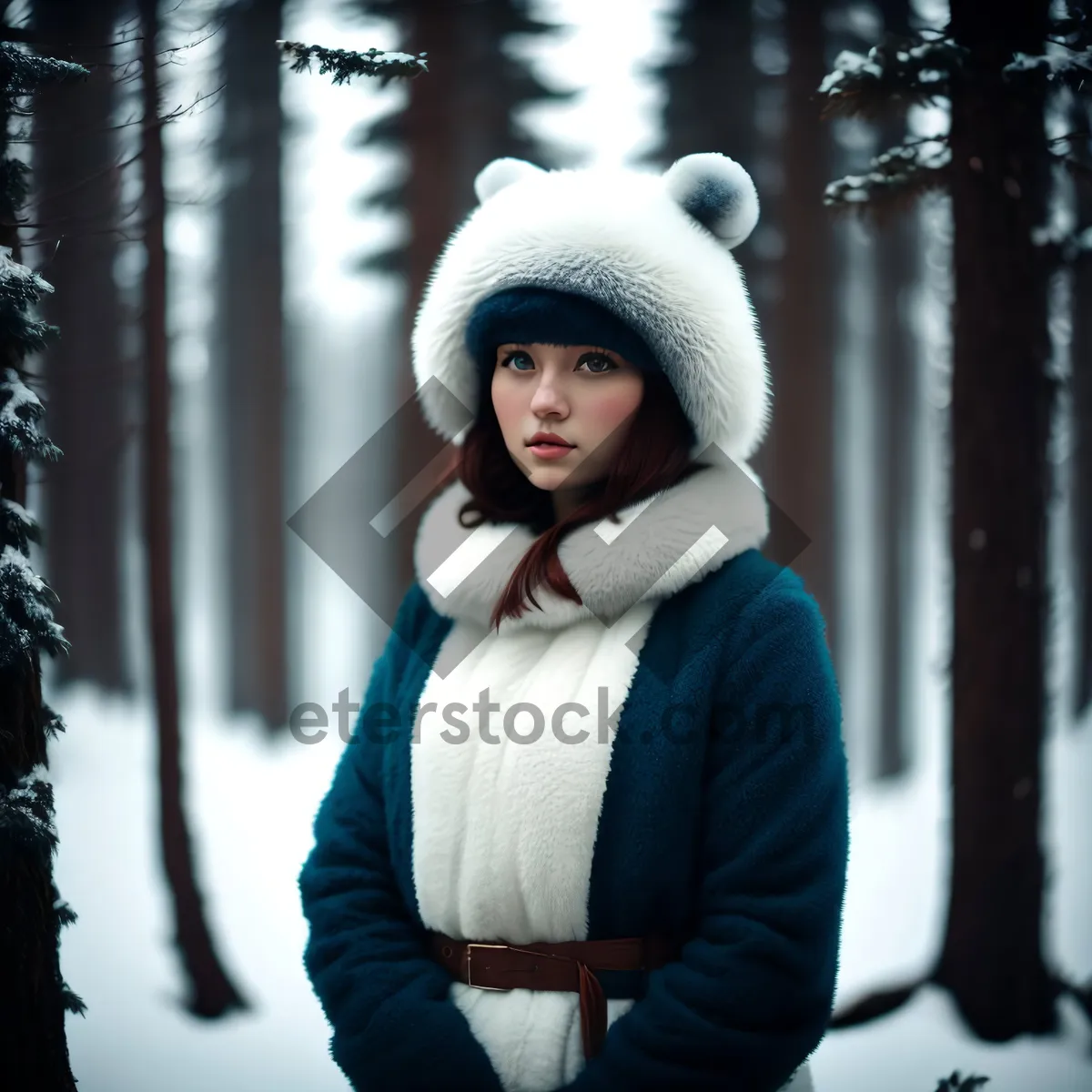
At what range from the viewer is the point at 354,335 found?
9.57 meters

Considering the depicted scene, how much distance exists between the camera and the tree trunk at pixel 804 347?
5.91m

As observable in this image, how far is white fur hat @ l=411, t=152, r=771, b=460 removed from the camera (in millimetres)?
1684

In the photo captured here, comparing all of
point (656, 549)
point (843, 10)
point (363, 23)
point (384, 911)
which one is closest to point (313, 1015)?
point (384, 911)

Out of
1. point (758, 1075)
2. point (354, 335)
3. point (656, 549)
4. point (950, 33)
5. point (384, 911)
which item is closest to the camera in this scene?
point (758, 1075)

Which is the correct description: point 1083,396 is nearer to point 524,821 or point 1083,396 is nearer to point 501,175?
point 501,175

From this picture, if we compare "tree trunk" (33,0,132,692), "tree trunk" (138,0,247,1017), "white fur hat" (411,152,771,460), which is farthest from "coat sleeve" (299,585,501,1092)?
"tree trunk" (138,0,247,1017)

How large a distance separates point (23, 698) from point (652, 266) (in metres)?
1.79

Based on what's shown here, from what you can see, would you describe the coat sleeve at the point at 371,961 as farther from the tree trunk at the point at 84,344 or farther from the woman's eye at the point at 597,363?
the tree trunk at the point at 84,344

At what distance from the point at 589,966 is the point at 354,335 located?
8831 mm

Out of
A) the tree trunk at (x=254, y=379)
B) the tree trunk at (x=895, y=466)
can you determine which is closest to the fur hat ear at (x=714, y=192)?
the tree trunk at (x=254, y=379)

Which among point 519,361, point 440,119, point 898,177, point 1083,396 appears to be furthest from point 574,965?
point 440,119

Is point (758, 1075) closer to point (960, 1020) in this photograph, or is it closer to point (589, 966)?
point (589, 966)

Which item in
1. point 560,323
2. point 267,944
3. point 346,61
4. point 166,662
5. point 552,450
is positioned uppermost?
point 346,61

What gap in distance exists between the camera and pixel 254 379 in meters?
8.08
